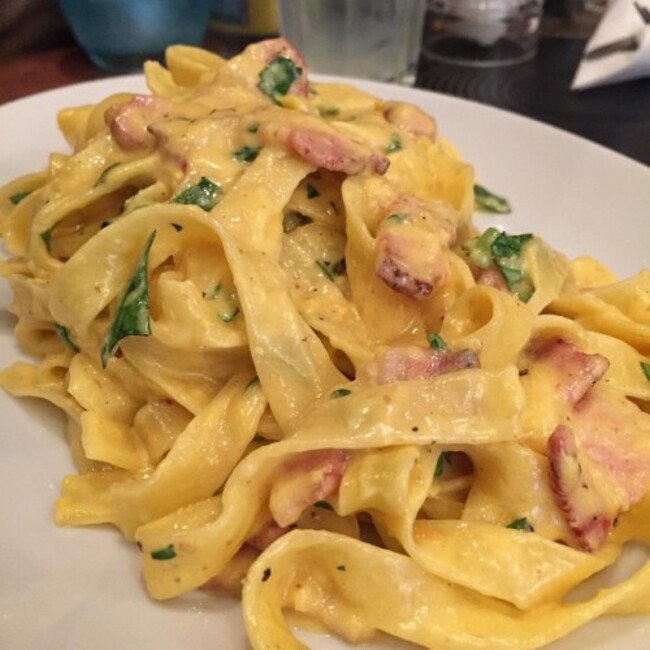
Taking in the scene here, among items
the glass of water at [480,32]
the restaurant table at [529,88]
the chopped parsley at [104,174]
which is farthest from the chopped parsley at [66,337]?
the glass of water at [480,32]

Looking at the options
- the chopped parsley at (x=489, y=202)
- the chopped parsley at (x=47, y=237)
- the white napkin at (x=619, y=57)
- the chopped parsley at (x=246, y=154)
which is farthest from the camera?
the white napkin at (x=619, y=57)

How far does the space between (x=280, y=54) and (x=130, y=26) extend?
1330 mm

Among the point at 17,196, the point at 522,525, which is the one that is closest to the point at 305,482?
the point at 522,525

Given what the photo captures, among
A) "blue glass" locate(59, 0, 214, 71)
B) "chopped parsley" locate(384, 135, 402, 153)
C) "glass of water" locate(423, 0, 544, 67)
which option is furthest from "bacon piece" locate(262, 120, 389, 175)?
"glass of water" locate(423, 0, 544, 67)

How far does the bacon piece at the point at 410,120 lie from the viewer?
1849mm

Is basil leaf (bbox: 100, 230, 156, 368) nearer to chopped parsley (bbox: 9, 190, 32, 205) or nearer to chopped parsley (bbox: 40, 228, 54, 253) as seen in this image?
chopped parsley (bbox: 40, 228, 54, 253)

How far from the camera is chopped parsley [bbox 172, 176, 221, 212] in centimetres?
152

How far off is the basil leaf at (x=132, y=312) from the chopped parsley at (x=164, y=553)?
1.13 ft

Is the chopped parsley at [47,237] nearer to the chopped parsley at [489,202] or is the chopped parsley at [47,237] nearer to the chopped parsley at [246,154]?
the chopped parsley at [246,154]

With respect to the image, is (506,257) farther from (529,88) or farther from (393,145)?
(529,88)

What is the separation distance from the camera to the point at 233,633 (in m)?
1.23

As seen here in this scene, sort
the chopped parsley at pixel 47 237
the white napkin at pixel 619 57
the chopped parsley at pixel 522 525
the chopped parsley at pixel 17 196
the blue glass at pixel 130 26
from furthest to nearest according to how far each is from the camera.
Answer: the white napkin at pixel 619 57 < the blue glass at pixel 130 26 < the chopped parsley at pixel 17 196 < the chopped parsley at pixel 47 237 < the chopped parsley at pixel 522 525

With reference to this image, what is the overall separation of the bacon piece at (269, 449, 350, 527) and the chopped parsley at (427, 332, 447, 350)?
0.23m

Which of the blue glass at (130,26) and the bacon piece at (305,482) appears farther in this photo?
the blue glass at (130,26)
